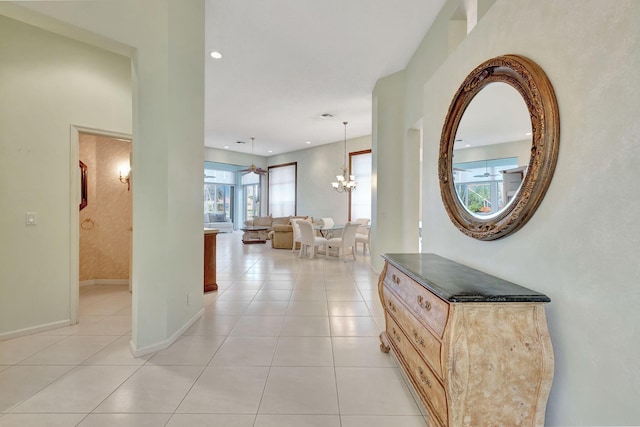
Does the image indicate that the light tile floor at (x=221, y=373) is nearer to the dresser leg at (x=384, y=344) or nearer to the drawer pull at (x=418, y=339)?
the dresser leg at (x=384, y=344)

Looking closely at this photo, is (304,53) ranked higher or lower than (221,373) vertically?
higher

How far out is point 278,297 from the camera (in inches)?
151

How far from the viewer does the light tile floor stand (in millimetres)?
1659

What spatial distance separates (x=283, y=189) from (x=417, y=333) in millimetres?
10492

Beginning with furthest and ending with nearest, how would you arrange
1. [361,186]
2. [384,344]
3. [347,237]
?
[361,186], [347,237], [384,344]

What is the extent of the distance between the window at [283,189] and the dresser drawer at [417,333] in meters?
9.38

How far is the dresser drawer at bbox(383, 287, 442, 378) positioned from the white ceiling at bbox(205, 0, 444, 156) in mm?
3267

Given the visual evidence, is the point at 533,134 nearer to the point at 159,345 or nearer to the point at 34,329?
the point at 159,345

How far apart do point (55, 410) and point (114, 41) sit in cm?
262

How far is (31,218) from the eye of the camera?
106 inches

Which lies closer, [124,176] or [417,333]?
[417,333]

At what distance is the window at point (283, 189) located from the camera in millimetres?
11383

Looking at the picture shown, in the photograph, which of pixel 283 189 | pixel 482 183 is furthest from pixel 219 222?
pixel 482 183

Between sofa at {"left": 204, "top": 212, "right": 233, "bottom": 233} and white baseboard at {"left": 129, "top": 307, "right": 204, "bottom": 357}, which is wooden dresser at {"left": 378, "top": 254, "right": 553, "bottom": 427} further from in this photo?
sofa at {"left": 204, "top": 212, "right": 233, "bottom": 233}
